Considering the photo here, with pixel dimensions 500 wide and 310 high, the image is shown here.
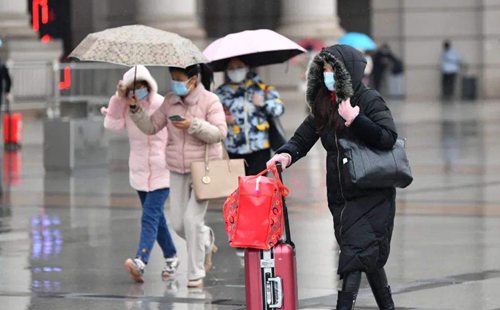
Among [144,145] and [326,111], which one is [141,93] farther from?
[326,111]

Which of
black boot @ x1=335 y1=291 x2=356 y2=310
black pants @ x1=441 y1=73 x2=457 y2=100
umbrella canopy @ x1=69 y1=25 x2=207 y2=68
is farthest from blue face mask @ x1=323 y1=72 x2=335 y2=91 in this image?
black pants @ x1=441 y1=73 x2=457 y2=100

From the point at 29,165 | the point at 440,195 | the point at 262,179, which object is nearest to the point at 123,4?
the point at 29,165

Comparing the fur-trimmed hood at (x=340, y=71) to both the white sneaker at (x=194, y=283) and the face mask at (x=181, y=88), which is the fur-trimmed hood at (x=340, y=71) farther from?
the white sneaker at (x=194, y=283)

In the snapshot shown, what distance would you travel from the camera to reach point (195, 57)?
9805mm

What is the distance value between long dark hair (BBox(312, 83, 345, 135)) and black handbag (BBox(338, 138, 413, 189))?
100 millimetres

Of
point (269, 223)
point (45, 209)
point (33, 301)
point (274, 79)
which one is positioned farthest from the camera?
point (274, 79)

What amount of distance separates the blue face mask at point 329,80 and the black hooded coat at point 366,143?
5 cm

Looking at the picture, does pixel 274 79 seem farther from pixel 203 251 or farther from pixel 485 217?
pixel 203 251

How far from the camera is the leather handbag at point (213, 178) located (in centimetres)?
978

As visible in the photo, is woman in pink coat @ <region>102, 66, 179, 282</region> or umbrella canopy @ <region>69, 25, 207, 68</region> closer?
umbrella canopy @ <region>69, 25, 207, 68</region>

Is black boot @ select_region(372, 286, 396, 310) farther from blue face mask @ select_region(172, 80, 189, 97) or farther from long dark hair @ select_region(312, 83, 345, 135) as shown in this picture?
blue face mask @ select_region(172, 80, 189, 97)

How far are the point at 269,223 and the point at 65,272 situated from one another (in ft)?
11.7

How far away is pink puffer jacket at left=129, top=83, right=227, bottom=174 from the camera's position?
32.6 feet

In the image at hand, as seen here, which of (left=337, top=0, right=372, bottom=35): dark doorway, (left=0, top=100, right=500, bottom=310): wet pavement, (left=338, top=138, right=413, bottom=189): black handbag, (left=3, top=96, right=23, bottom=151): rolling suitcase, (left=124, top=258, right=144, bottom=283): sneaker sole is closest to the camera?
(left=338, top=138, right=413, bottom=189): black handbag
